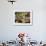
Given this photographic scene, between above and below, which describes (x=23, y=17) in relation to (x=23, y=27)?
above

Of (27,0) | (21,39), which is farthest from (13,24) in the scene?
(21,39)

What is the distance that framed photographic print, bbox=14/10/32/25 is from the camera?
497 cm

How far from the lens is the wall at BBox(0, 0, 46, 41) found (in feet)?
16.2

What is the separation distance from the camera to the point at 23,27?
4988mm

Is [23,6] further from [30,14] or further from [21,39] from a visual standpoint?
[21,39]

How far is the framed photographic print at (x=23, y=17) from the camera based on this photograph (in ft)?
16.3

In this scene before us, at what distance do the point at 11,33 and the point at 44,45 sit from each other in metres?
1.92

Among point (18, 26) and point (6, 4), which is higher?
point (6, 4)

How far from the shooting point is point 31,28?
4.96m

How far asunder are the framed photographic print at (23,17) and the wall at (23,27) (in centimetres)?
14

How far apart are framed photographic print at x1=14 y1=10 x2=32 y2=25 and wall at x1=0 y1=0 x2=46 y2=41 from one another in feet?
0.45


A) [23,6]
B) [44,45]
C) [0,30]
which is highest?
[23,6]

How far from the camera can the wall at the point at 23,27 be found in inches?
195

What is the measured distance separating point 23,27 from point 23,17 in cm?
38
